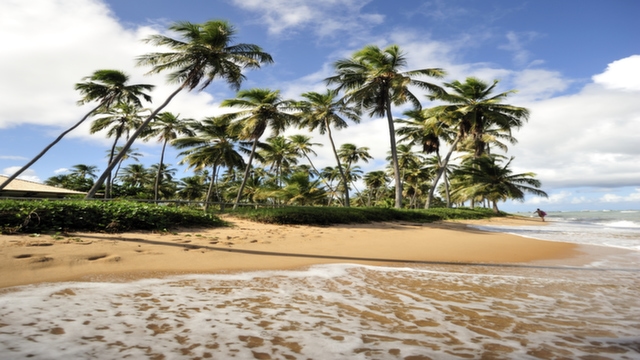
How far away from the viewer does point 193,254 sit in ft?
17.3

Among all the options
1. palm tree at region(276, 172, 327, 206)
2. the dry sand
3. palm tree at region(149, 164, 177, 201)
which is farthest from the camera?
palm tree at region(149, 164, 177, 201)

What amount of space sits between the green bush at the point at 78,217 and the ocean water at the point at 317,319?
369 cm

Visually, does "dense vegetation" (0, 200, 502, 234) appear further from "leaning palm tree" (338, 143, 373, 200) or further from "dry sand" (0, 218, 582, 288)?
"leaning palm tree" (338, 143, 373, 200)

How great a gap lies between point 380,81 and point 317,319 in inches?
729

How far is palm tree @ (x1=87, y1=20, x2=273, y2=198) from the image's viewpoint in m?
15.3

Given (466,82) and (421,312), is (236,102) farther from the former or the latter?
(421,312)

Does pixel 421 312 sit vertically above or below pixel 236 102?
below

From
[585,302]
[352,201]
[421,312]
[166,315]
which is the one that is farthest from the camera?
[352,201]

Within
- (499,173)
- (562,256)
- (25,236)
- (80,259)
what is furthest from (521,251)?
(499,173)

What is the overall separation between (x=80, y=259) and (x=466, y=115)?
2193cm

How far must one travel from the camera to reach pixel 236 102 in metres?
20.3

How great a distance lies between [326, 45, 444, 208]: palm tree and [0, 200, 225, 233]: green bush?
14.2 metres

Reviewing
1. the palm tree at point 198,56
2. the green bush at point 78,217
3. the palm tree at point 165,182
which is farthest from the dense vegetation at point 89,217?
the palm tree at point 165,182

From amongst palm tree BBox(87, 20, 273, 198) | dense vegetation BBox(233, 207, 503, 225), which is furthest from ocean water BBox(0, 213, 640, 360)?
palm tree BBox(87, 20, 273, 198)
